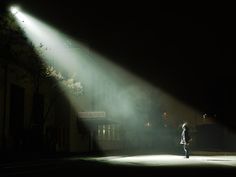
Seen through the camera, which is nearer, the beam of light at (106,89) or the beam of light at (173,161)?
the beam of light at (173,161)

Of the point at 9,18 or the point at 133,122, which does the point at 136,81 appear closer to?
the point at 133,122

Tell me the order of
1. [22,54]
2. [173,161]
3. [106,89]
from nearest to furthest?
1. [173,161]
2. [22,54]
3. [106,89]

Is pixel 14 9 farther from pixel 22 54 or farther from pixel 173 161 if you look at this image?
pixel 173 161

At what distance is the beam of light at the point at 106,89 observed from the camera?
37344mm

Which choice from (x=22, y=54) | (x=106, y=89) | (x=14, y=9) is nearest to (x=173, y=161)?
(x=14, y=9)

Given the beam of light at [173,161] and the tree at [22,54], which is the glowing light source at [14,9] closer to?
the tree at [22,54]

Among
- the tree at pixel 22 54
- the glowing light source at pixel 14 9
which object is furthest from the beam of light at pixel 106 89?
the glowing light source at pixel 14 9

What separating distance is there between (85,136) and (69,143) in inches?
196

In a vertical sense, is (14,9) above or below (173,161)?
above

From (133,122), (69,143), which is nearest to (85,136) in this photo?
(69,143)

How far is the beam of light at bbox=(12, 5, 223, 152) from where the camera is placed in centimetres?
3734

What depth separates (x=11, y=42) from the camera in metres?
26.9

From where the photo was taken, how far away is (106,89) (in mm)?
56312

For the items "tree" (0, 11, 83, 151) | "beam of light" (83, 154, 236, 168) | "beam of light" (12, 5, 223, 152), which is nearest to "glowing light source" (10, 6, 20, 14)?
"tree" (0, 11, 83, 151)
